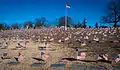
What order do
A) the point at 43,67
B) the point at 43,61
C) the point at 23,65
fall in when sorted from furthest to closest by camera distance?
the point at 43,61 → the point at 23,65 → the point at 43,67

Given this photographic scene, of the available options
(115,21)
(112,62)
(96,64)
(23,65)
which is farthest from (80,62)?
(115,21)

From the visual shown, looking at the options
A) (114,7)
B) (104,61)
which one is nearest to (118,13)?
(114,7)

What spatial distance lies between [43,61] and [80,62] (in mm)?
937

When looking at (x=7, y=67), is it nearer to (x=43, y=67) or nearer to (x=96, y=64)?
(x=43, y=67)

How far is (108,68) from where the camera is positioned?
3824 mm

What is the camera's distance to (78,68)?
391 centimetres

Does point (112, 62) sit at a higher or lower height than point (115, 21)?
lower

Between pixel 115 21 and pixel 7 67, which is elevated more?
pixel 115 21

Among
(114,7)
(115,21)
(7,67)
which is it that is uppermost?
(114,7)

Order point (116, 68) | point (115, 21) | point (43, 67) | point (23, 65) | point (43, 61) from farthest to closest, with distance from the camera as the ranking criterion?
point (115, 21) → point (43, 61) → point (23, 65) → point (43, 67) → point (116, 68)

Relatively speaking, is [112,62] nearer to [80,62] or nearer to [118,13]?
[80,62]

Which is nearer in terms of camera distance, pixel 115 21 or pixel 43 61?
pixel 43 61

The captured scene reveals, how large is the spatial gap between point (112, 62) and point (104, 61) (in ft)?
0.61

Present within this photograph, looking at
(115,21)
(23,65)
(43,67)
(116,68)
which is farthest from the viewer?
(115,21)
